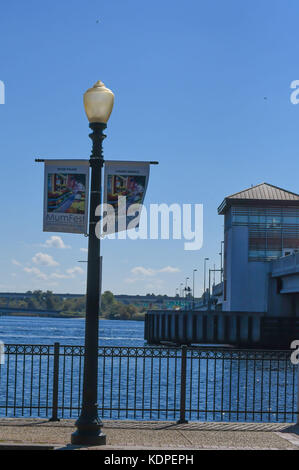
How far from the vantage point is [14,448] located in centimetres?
1143

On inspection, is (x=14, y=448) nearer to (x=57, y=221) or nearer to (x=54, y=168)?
(x=57, y=221)

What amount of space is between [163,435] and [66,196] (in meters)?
4.36

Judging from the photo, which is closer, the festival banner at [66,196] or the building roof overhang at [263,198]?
the festival banner at [66,196]

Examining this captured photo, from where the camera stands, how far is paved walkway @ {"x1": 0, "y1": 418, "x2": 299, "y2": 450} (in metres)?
11.9

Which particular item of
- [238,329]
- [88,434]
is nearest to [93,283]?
[88,434]

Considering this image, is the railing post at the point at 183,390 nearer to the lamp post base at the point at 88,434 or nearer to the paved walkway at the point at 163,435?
the paved walkway at the point at 163,435

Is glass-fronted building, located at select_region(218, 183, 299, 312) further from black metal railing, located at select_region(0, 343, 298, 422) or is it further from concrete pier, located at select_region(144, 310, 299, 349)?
black metal railing, located at select_region(0, 343, 298, 422)

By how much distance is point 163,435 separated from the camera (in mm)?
13055

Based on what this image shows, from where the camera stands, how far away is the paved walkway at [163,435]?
11.9 m

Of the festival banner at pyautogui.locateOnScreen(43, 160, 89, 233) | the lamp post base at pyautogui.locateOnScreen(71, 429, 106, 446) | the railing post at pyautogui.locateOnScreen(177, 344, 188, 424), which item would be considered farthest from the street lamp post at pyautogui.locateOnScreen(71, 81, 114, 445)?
the railing post at pyautogui.locateOnScreen(177, 344, 188, 424)

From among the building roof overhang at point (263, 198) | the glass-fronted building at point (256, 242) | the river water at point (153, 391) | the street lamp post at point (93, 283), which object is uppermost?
the building roof overhang at point (263, 198)

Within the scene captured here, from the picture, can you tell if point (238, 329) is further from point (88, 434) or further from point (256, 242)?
point (88, 434)

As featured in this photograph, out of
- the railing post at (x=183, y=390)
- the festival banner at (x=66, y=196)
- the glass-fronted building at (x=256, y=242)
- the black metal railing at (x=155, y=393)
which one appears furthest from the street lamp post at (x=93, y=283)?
the glass-fronted building at (x=256, y=242)

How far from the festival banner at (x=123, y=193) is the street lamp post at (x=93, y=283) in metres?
0.16
